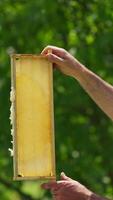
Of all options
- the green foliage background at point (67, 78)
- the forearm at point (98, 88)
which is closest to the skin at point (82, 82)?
the forearm at point (98, 88)

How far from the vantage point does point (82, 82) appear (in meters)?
3.75

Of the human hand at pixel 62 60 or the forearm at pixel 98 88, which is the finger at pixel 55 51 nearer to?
the human hand at pixel 62 60

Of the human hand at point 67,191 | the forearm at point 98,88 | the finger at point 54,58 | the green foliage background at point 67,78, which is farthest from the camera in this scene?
the green foliage background at point 67,78

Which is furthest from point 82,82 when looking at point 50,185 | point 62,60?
point 50,185

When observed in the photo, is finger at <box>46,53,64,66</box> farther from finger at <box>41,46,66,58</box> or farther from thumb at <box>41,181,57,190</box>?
thumb at <box>41,181,57,190</box>

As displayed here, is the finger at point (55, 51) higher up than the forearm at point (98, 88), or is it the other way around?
the finger at point (55, 51)

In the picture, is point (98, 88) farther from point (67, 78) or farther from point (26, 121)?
point (67, 78)

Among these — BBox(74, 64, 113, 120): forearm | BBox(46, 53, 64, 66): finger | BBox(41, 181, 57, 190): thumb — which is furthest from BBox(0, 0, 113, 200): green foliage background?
BBox(41, 181, 57, 190): thumb

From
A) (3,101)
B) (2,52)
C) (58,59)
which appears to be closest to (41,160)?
(58,59)

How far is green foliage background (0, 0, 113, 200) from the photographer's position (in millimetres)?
7762

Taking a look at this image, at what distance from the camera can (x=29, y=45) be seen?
8117 mm

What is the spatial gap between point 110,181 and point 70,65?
4.90 m

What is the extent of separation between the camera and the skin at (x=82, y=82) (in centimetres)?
340

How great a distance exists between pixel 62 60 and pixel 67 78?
4.05 meters
